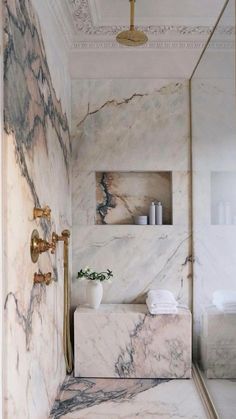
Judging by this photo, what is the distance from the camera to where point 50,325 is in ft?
7.27

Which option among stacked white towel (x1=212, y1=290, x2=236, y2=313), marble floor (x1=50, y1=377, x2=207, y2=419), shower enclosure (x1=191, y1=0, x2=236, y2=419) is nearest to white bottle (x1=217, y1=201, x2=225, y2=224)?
shower enclosure (x1=191, y1=0, x2=236, y2=419)

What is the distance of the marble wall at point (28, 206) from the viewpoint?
58.4 inches

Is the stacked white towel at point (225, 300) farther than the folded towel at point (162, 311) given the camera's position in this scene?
No

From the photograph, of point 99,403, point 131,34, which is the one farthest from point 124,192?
point 99,403

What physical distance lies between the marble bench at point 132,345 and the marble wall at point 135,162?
33 cm

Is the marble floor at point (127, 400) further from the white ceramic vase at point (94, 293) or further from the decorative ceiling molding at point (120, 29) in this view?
the decorative ceiling molding at point (120, 29)

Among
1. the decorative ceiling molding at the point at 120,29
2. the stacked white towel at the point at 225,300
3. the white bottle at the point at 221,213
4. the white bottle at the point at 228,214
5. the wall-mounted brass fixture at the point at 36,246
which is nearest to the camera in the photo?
the wall-mounted brass fixture at the point at 36,246

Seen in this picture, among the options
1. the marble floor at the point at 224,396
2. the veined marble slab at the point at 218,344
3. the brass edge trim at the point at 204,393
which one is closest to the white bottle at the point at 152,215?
the veined marble slab at the point at 218,344

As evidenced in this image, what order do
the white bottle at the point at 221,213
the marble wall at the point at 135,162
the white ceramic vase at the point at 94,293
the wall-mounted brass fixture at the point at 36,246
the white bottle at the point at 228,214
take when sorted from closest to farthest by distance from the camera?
the wall-mounted brass fixture at the point at 36,246 < the white bottle at the point at 228,214 < the white bottle at the point at 221,213 < the white ceramic vase at the point at 94,293 < the marble wall at the point at 135,162

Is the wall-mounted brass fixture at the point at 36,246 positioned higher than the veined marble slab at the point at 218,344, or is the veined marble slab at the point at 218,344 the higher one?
the wall-mounted brass fixture at the point at 36,246

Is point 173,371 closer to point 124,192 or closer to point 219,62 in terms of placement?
point 124,192

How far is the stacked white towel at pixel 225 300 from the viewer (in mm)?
1878

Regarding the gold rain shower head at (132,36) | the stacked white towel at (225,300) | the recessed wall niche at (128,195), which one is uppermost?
the gold rain shower head at (132,36)

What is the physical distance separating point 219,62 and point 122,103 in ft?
3.29
